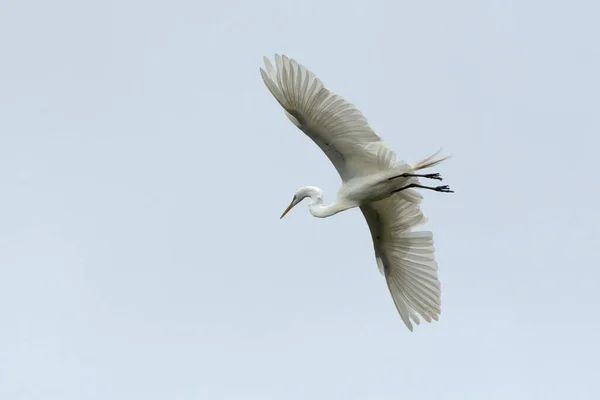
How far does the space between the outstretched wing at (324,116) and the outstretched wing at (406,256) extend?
1118mm

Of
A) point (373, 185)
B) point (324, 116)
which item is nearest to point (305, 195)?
point (373, 185)

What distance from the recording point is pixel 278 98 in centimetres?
1384

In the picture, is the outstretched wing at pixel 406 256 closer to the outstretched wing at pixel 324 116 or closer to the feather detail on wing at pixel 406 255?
the feather detail on wing at pixel 406 255

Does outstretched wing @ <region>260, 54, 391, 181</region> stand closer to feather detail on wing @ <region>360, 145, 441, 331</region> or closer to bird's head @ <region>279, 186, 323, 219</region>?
bird's head @ <region>279, 186, 323, 219</region>

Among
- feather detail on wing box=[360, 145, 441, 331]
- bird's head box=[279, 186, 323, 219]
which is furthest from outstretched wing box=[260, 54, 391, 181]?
feather detail on wing box=[360, 145, 441, 331]

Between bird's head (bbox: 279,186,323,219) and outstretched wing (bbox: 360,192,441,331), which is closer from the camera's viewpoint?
bird's head (bbox: 279,186,323,219)

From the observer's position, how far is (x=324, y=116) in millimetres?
13961

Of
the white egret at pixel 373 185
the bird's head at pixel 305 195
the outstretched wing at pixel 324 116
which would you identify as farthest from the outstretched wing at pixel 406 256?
the outstretched wing at pixel 324 116

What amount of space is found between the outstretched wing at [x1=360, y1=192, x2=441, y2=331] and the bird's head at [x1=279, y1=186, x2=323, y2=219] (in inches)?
23.2

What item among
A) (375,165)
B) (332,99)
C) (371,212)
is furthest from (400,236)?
(332,99)

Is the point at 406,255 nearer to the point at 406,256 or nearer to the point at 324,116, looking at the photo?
the point at 406,256

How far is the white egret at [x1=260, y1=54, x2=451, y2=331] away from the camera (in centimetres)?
1376

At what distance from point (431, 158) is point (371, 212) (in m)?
1.43

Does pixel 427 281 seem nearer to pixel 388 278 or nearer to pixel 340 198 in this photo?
pixel 388 278
